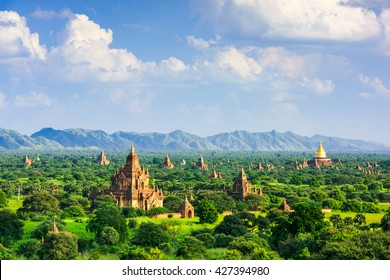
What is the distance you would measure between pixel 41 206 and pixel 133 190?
34.5 feet

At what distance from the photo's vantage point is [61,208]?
69625 mm

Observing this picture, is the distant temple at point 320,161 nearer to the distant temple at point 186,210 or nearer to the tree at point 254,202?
the tree at point 254,202

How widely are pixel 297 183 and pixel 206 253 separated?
256ft

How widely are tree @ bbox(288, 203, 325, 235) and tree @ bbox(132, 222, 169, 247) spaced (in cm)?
918

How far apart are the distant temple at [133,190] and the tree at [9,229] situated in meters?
20.0

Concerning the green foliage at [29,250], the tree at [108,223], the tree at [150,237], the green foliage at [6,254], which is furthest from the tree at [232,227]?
the green foliage at [6,254]

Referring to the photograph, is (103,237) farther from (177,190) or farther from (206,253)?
(177,190)

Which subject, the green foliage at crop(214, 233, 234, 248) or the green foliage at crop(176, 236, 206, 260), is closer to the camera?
the green foliage at crop(176, 236, 206, 260)

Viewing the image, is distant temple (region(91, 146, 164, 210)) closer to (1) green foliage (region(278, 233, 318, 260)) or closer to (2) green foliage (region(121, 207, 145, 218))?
(2) green foliage (region(121, 207, 145, 218))

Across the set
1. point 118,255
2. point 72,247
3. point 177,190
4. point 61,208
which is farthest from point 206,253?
point 177,190

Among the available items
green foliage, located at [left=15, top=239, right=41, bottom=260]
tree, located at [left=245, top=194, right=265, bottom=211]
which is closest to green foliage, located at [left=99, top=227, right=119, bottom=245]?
green foliage, located at [left=15, top=239, right=41, bottom=260]

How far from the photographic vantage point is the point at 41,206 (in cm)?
6531

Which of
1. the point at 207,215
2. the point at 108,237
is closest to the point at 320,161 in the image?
the point at 207,215

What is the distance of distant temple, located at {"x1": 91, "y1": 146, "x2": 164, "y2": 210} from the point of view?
71.8 m
